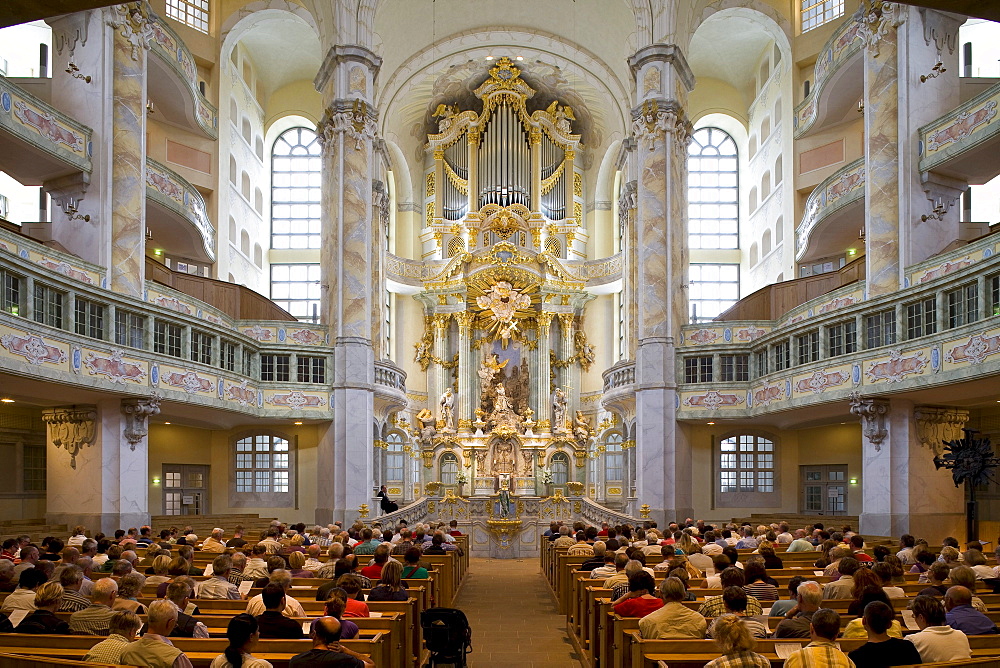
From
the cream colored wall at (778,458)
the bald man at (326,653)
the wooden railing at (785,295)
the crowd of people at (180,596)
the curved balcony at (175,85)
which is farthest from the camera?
the cream colored wall at (778,458)

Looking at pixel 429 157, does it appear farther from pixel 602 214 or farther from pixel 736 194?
pixel 736 194

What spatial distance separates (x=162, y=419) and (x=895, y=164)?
20.6 m

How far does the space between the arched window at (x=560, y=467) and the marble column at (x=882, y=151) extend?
900 inches

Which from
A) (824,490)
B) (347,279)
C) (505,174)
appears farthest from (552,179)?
(824,490)

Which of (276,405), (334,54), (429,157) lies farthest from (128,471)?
(429,157)

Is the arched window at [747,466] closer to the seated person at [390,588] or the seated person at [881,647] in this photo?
the seated person at [390,588]

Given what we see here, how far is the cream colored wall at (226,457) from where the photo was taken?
30.4 m

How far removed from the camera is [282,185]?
140 ft

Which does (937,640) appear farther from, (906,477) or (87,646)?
(906,477)

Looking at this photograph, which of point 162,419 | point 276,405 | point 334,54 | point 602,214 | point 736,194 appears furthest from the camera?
point 602,214

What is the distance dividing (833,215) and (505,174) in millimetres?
20437

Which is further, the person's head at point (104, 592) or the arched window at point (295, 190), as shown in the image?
the arched window at point (295, 190)

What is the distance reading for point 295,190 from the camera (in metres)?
42.6

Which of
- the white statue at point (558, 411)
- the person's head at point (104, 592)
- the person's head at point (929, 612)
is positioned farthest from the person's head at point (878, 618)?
the white statue at point (558, 411)
